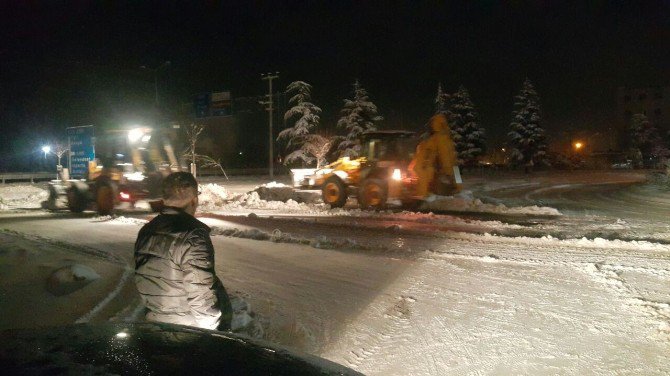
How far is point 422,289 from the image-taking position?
25.5ft

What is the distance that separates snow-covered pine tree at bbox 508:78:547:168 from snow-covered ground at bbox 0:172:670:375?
175 ft

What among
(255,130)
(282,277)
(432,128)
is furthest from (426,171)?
(255,130)

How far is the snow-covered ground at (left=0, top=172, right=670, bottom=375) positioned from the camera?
18.3 ft

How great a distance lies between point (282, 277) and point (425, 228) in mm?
6159

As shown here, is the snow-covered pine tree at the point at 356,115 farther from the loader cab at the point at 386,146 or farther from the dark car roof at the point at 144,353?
the dark car roof at the point at 144,353

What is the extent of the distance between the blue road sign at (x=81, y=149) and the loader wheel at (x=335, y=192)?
1123 centimetres

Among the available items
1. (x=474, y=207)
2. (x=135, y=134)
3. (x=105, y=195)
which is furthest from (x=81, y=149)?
(x=474, y=207)

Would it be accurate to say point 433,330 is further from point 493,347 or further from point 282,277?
point 282,277

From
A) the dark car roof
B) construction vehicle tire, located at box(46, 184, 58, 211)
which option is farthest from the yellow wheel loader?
the dark car roof

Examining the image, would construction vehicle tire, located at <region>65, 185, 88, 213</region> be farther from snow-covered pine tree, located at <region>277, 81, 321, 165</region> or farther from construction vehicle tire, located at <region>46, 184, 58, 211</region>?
snow-covered pine tree, located at <region>277, 81, 321, 165</region>

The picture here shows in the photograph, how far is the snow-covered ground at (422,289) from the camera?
5.57m

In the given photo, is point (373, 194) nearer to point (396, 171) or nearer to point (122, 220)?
point (396, 171)

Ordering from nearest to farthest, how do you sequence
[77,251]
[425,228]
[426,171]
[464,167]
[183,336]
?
[183,336], [77,251], [425,228], [426,171], [464,167]

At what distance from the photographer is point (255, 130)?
83750 mm
